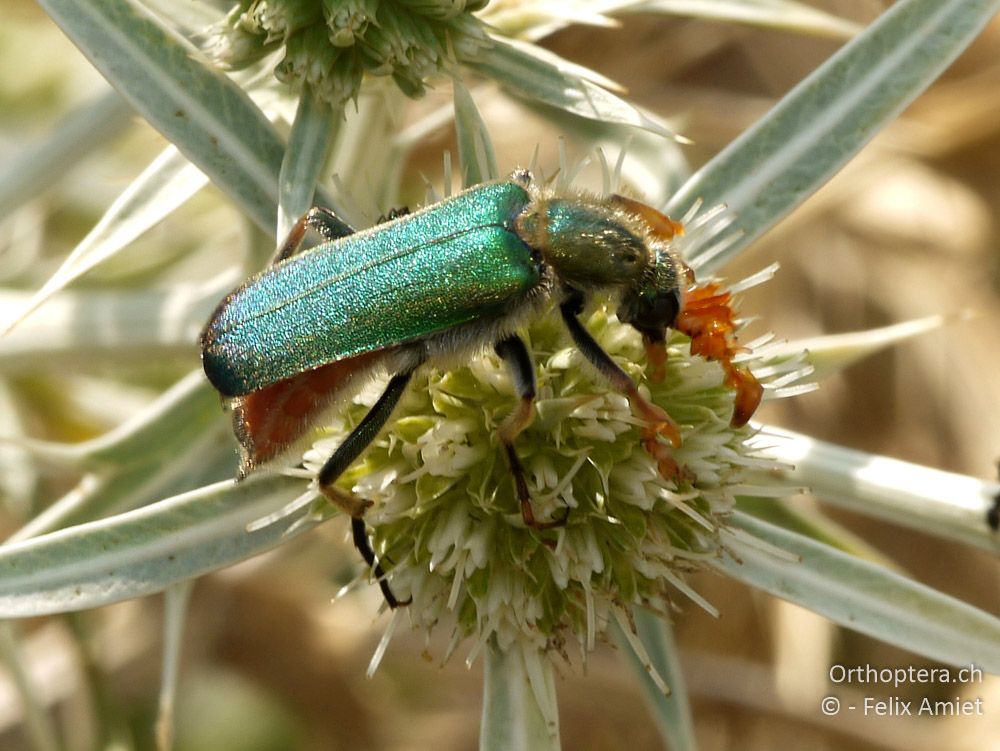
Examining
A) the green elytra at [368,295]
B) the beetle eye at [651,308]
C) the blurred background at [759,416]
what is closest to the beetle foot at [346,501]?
the green elytra at [368,295]

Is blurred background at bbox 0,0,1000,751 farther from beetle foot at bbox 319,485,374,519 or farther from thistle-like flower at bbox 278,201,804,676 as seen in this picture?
beetle foot at bbox 319,485,374,519

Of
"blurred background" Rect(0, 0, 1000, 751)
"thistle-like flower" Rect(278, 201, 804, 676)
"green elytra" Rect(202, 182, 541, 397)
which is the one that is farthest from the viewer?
"blurred background" Rect(0, 0, 1000, 751)

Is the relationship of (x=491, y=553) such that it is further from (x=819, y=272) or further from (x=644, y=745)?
(x=819, y=272)

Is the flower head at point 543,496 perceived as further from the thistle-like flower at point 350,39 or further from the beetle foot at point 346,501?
the thistle-like flower at point 350,39

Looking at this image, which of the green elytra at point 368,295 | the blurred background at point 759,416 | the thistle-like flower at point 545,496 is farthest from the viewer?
the blurred background at point 759,416

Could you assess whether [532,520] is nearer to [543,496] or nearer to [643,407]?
[543,496]

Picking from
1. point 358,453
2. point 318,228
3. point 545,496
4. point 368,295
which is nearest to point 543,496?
point 545,496

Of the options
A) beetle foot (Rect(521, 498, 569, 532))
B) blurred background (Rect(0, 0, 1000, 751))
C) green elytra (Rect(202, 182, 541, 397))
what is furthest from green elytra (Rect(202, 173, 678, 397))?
blurred background (Rect(0, 0, 1000, 751))
